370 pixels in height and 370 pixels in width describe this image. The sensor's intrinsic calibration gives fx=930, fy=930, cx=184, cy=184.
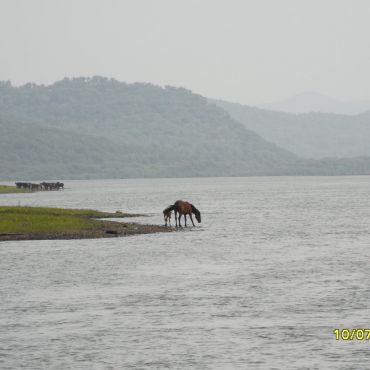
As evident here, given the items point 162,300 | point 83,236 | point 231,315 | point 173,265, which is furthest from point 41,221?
point 231,315

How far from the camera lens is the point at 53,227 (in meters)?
67.7

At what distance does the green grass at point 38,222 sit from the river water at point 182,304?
4.64 metres

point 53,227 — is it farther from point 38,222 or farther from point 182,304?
point 182,304

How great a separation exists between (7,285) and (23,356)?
45.5 feet

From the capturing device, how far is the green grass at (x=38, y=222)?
66750 millimetres

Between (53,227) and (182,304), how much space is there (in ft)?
110

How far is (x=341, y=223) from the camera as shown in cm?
8388

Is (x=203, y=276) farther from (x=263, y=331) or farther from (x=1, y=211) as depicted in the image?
(x=1, y=211)

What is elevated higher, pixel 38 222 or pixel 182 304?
pixel 38 222
